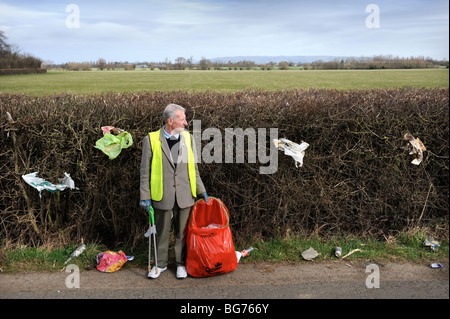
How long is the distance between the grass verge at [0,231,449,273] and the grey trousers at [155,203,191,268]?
38 centimetres

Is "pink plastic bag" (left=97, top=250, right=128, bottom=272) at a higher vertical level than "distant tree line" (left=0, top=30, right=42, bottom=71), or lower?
lower

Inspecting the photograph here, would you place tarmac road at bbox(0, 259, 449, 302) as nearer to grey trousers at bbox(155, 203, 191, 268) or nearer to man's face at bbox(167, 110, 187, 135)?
grey trousers at bbox(155, 203, 191, 268)

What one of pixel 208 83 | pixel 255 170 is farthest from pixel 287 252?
pixel 208 83

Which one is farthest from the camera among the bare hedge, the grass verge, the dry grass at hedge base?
the bare hedge

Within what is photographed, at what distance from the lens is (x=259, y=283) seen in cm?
408

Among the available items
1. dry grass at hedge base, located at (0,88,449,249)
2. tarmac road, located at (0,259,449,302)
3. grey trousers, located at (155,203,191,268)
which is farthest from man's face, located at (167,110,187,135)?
tarmac road, located at (0,259,449,302)

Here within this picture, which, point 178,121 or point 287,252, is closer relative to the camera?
point 178,121

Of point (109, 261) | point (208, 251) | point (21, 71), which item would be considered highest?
point (21, 71)

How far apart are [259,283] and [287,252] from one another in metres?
0.78

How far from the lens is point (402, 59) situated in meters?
58.5

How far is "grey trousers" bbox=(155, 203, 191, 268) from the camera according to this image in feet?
14.0

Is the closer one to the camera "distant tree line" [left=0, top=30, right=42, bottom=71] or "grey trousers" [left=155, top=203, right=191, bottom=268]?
"grey trousers" [left=155, top=203, right=191, bottom=268]

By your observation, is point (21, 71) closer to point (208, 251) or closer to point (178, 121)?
point (178, 121)

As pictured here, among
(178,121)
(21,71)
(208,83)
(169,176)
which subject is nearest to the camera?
(178,121)
